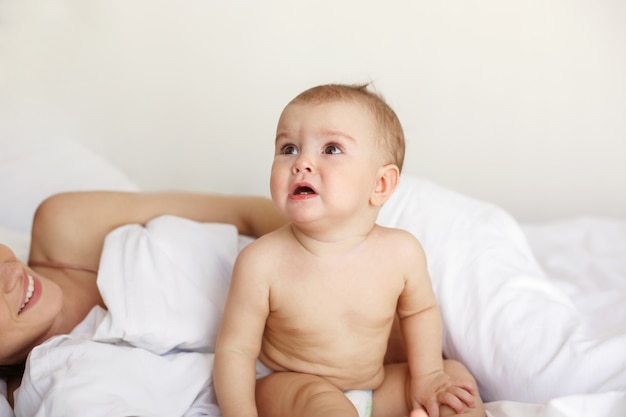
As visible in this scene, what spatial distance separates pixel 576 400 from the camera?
0.96m

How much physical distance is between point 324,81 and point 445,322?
3.01ft

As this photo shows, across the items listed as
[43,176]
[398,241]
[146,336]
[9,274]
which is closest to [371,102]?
[398,241]

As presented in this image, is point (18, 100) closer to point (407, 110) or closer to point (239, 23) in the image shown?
point (239, 23)

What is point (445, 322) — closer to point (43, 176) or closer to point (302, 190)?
point (302, 190)

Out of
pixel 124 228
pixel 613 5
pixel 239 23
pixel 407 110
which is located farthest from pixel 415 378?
pixel 613 5

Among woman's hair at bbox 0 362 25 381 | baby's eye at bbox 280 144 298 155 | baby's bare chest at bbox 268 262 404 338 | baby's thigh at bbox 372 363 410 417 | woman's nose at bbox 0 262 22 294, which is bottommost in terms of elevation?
woman's hair at bbox 0 362 25 381

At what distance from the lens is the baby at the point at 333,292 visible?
1054mm

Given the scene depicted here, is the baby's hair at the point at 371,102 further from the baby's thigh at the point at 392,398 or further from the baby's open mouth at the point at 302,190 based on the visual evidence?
the baby's thigh at the point at 392,398

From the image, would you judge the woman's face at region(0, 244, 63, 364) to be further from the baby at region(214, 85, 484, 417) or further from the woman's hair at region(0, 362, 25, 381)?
the baby at region(214, 85, 484, 417)

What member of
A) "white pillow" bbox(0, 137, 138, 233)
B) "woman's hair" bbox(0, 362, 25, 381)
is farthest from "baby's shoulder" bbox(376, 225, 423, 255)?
"white pillow" bbox(0, 137, 138, 233)

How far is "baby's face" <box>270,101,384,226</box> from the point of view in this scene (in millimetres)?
1037

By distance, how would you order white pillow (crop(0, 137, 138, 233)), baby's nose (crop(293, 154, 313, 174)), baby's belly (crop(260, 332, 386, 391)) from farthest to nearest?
white pillow (crop(0, 137, 138, 233)), baby's belly (crop(260, 332, 386, 391)), baby's nose (crop(293, 154, 313, 174))

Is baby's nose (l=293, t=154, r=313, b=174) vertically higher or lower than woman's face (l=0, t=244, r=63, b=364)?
higher

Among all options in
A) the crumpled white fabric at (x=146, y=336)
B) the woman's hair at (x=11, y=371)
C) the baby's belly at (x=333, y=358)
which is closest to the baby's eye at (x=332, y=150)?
the baby's belly at (x=333, y=358)
